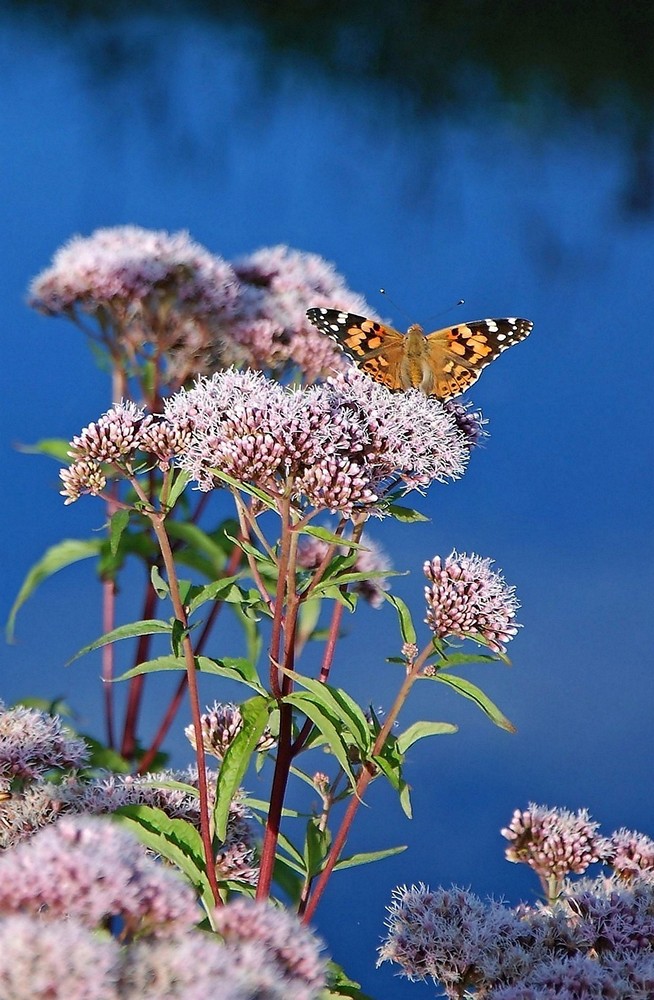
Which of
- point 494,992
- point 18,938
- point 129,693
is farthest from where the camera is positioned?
point 129,693

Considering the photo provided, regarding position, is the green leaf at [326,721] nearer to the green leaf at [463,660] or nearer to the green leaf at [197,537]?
the green leaf at [463,660]

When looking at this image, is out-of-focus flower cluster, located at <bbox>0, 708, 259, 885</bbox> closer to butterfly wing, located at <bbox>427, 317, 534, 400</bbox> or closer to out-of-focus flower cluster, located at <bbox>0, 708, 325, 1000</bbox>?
out-of-focus flower cluster, located at <bbox>0, 708, 325, 1000</bbox>

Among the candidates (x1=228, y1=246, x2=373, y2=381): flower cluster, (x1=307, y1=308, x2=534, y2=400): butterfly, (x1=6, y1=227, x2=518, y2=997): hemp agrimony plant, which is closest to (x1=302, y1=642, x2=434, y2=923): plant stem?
(x1=6, y1=227, x2=518, y2=997): hemp agrimony plant

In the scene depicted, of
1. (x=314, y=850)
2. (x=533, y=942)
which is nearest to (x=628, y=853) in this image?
(x=533, y=942)

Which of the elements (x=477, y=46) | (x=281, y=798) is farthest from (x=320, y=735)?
(x=477, y=46)

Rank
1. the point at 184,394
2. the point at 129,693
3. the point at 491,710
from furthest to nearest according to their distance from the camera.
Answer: the point at 129,693 → the point at 184,394 → the point at 491,710

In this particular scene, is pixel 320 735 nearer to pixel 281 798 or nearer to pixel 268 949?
pixel 281 798
